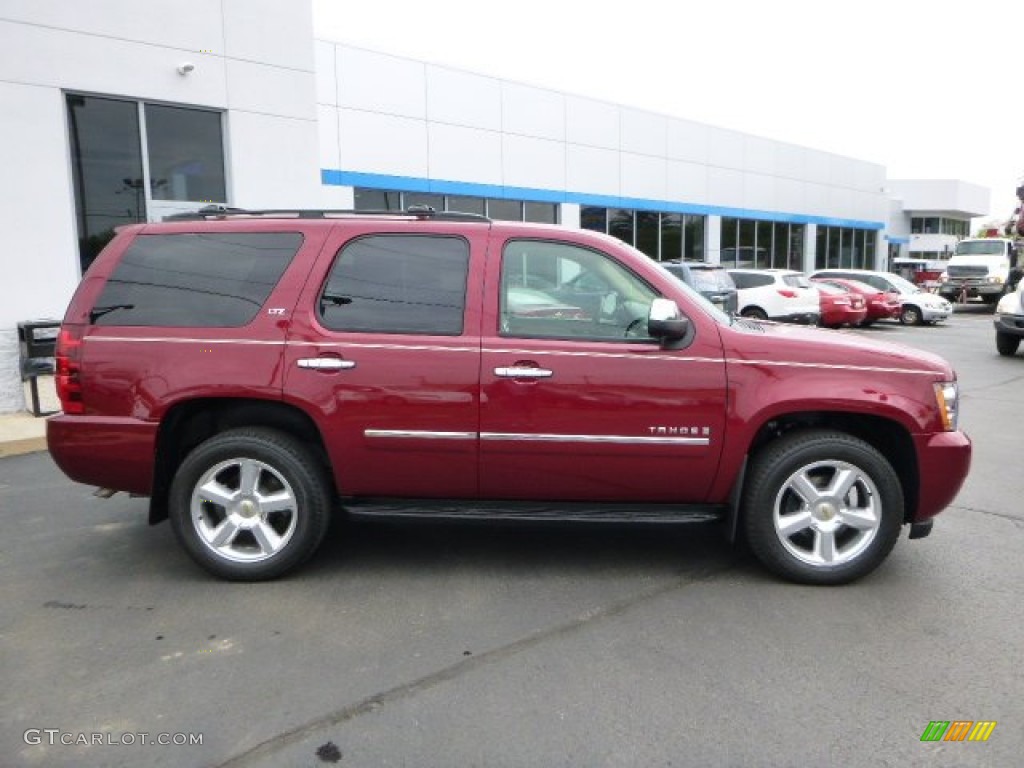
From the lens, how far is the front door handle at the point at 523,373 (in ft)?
13.2

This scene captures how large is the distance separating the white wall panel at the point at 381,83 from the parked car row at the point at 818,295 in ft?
25.6

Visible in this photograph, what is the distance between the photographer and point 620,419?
403 centimetres

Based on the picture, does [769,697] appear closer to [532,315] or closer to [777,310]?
[532,315]

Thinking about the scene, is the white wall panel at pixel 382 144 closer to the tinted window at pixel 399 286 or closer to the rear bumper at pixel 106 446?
the tinted window at pixel 399 286

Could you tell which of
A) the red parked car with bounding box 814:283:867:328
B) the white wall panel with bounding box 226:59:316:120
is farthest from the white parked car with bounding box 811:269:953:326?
the white wall panel with bounding box 226:59:316:120

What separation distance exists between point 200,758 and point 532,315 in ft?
8.07

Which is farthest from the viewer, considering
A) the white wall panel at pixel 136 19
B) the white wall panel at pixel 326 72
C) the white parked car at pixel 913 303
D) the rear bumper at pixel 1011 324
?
the white parked car at pixel 913 303

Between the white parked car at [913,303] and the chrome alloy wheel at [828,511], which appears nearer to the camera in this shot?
the chrome alloy wheel at [828,511]

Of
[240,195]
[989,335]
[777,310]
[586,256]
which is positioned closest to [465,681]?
[586,256]

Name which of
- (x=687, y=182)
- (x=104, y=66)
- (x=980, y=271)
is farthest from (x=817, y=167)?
(x=104, y=66)

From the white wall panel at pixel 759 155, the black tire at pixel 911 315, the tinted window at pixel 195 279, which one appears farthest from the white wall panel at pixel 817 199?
the tinted window at pixel 195 279

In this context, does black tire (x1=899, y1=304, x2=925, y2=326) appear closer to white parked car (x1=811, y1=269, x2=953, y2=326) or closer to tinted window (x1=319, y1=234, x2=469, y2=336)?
white parked car (x1=811, y1=269, x2=953, y2=326)

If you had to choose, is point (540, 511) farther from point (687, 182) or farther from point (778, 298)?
point (687, 182)

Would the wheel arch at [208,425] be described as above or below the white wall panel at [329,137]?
below
